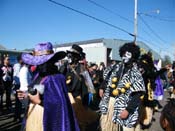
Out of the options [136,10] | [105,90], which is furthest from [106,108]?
[136,10]

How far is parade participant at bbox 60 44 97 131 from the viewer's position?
611 centimetres

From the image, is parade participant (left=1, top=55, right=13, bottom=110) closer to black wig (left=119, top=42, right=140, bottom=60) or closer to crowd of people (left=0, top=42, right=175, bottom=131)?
crowd of people (left=0, top=42, right=175, bottom=131)

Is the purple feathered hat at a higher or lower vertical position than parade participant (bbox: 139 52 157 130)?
higher

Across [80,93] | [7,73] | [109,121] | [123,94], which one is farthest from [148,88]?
[7,73]

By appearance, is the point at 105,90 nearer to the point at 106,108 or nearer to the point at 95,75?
the point at 106,108

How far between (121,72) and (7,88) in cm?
665

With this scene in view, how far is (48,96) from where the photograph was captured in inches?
158

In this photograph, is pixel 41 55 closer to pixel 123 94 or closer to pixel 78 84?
pixel 123 94

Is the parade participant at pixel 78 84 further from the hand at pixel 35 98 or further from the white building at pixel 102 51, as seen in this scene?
the white building at pixel 102 51

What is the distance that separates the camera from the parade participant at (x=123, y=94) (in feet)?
17.2

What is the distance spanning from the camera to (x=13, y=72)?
10.8 meters

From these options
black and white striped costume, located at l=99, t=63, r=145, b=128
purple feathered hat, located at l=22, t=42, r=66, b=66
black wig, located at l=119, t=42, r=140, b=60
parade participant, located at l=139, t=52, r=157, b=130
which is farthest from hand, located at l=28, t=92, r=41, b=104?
parade participant, located at l=139, t=52, r=157, b=130

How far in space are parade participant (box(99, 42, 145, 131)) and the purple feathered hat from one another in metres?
1.41

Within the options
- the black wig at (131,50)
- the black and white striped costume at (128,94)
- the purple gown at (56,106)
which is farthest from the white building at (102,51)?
the purple gown at (56,106)
